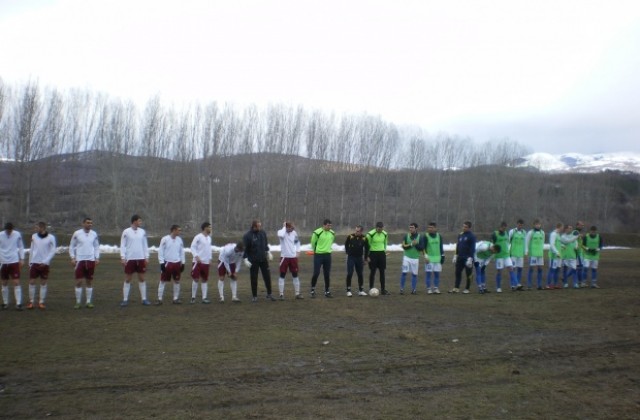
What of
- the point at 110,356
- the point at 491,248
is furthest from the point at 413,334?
the point at 491,248

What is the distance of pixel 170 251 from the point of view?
13203 millimetres

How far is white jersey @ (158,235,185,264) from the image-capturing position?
13133 millimetres

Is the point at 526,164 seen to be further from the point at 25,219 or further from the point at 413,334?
the point at 413,334

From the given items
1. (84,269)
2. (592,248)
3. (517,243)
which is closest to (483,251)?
(517,243)

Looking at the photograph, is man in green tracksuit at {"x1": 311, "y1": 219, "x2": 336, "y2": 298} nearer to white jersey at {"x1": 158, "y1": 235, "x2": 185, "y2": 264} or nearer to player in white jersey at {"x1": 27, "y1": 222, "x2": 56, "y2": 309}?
white jersey at {"x1": 158, "y1": 235, "x2": 185, "y2": 264}

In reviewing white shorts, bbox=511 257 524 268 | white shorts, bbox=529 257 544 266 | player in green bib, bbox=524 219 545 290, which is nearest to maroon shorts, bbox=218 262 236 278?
white shorts, bbox=511 257 524 268

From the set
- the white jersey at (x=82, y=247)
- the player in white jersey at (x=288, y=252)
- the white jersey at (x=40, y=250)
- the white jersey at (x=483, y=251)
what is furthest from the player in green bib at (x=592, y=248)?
the white jersey at (x=40, y=250)

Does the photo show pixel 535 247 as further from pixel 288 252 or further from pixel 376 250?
pixel 288 252

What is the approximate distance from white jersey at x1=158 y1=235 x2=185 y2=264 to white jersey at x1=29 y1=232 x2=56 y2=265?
2.61 m

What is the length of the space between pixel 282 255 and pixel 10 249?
22.0ft

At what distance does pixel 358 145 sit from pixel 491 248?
45488mm

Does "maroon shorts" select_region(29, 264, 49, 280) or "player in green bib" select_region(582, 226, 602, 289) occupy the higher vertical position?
"player in green bib" select_region(582, 226, 602, 289)

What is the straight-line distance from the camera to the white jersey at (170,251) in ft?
43.1

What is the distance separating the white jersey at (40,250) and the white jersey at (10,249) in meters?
0.35
